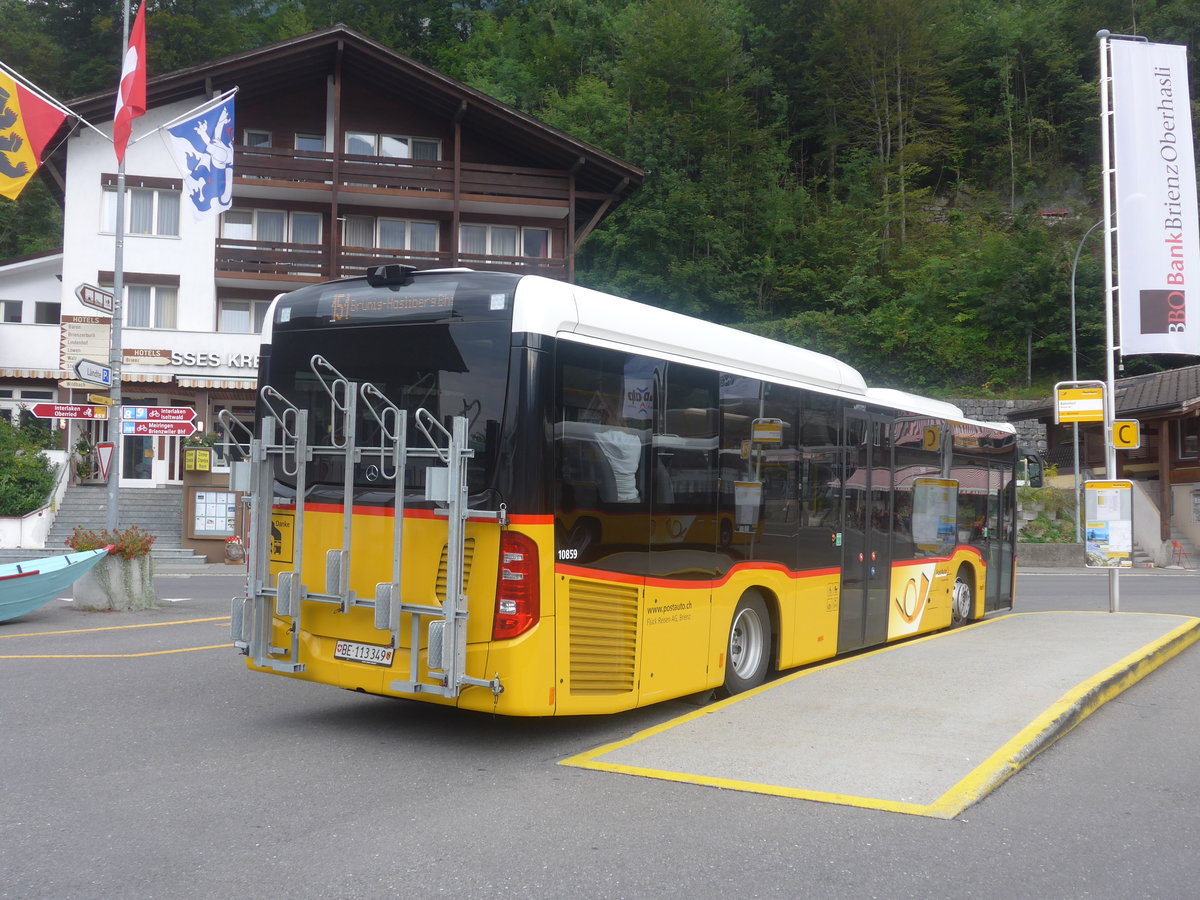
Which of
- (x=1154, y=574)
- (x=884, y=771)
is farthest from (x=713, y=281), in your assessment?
(x=884, y=771)

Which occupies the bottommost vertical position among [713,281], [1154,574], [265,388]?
[1154,574]

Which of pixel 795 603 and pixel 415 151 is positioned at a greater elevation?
pixel 415 151

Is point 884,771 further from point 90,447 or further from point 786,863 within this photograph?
point 90,447

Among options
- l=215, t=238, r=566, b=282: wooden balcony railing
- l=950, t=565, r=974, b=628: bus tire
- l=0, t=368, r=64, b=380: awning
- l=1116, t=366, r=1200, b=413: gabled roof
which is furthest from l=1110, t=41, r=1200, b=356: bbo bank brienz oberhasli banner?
l=0, t=368, r=64, b=380: awning

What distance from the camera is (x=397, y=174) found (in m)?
33.9

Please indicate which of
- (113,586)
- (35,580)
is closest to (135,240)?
(113,586)

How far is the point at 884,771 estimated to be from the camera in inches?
243

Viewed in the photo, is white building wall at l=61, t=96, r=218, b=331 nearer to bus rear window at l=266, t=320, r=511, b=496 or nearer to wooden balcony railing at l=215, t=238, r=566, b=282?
wooden balcony railing at l=215, t=238, r=566, b=282

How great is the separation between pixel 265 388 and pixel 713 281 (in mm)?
40044

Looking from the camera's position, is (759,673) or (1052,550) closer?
(759,673)

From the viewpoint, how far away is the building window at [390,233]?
35.4m

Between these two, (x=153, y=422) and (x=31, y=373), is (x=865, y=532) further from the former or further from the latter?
(x=31, y=373)

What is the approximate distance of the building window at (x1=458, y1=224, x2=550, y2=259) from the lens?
118 ft

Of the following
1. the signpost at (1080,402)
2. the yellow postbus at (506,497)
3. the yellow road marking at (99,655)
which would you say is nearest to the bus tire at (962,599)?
the signpost at (1080,402)
